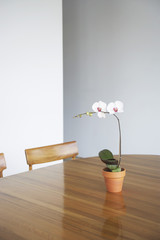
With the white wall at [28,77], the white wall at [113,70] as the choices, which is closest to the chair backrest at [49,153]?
the white wall at [28,77]

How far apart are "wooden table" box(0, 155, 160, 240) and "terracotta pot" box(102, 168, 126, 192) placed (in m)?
0.03

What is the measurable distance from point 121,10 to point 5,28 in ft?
6.57

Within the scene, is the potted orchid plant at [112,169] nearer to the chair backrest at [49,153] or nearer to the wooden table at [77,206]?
the wooden table at [77,206]

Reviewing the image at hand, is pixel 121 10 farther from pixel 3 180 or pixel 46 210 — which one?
pixel 46 210

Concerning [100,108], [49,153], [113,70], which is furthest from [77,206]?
[113,70]

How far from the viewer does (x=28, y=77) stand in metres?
2.96

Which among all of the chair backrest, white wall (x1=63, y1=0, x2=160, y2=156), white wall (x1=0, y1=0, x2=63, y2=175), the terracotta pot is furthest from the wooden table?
white wall (x1=63, y1=0, x2=160, y2=156)

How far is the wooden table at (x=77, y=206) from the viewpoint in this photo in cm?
81

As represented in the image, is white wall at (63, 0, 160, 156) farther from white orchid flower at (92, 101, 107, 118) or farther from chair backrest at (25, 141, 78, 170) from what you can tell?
white orchid flower at (92, 101, 107, 118)

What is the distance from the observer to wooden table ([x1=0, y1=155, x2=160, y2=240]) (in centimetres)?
81

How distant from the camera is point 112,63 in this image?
421 cm

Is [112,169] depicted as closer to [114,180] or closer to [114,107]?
[114,180]

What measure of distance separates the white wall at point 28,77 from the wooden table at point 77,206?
145 cm

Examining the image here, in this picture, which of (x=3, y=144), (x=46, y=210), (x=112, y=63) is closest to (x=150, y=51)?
(x=112, y=63)
